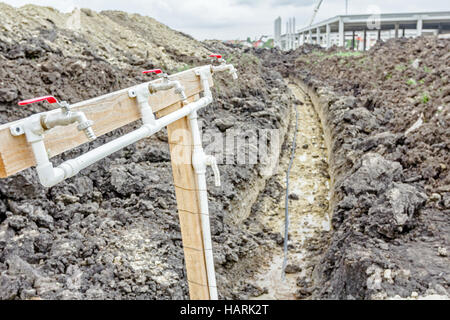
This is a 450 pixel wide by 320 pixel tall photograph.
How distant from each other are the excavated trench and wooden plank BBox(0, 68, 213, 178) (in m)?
3.39

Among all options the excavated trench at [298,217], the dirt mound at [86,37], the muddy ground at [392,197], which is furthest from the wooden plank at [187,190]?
the dirt mound at [86,37]

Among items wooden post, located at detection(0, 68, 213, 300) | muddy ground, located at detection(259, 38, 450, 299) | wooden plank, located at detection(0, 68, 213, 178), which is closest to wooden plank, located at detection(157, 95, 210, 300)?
wooden post, located at detection(0, 68, 213, 300)

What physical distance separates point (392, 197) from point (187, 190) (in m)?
2.75

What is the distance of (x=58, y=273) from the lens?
3121mm

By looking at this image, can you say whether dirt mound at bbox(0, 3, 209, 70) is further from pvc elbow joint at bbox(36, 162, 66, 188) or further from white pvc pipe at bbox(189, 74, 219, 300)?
pvc elbow joint at bbox(36, 162, 66, 188)

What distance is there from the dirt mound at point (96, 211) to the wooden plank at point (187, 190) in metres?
0.94

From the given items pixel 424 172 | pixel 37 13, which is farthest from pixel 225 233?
pixel 37 13

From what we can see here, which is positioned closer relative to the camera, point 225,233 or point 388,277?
point 388,277

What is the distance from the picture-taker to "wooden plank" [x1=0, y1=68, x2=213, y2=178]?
4.45 feet

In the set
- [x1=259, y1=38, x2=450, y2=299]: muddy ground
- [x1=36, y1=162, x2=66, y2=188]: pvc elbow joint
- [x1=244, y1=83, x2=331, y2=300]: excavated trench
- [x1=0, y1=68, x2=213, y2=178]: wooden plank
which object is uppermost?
[x1=0, y1=68, x2=213, y2=178]: wooden plank

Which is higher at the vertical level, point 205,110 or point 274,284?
point 205,110

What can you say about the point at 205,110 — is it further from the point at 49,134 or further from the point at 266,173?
the point at 49,134

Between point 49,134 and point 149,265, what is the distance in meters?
2.37

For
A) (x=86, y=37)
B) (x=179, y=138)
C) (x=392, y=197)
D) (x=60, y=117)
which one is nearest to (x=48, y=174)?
(x=60, y=117)
